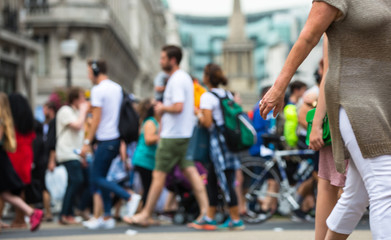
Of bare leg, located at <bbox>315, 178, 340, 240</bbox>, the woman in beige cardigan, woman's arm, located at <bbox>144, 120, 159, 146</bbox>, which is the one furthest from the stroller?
the woman in beige cardigan

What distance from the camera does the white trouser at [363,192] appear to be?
345 centimetres

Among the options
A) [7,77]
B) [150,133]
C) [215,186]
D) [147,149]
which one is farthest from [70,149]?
[7,77]

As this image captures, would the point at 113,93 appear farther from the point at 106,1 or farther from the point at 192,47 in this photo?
the point at 192,47

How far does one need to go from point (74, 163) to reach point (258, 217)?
2.64 m

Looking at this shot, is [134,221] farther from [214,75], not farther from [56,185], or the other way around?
[56,185]

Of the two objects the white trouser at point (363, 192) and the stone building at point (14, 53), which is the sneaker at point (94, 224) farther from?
the stone building at point (14, 53)

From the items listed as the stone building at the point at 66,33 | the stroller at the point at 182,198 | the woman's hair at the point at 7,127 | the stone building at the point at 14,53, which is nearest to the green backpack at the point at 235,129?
the stroller at the point at 182,198

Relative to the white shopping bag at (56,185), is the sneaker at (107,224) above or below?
above

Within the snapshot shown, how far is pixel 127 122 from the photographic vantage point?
916 centimetres

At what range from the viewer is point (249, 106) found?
62.7 meters

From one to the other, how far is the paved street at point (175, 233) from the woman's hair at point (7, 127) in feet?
3.46

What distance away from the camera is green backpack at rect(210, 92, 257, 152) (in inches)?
340

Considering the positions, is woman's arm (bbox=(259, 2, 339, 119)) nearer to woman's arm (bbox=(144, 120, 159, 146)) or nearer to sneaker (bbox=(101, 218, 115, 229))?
sneaker (bbox=(101, 218, 115, 229))

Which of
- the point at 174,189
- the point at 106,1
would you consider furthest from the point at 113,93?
the point at 106,1
